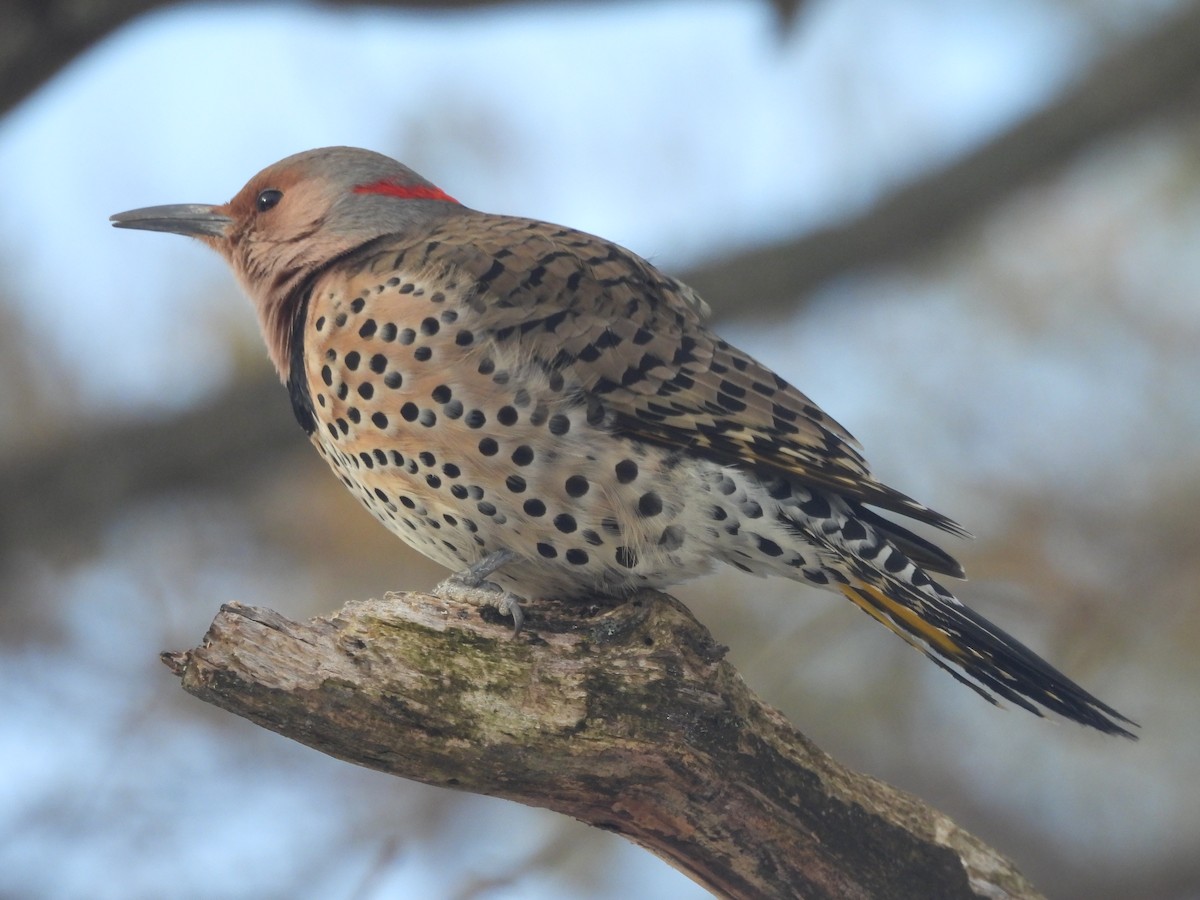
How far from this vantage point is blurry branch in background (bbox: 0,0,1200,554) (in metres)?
6.81

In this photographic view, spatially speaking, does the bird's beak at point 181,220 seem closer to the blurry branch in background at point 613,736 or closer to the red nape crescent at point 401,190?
the red nape crescent at point 401,190

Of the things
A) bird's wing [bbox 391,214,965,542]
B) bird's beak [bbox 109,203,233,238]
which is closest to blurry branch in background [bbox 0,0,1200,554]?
bird's beak [bbox 109,203,233,238]

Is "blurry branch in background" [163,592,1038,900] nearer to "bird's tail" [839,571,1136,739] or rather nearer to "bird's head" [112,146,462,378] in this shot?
"bird's tail" [839,571,1136,739]

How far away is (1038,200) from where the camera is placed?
777cm

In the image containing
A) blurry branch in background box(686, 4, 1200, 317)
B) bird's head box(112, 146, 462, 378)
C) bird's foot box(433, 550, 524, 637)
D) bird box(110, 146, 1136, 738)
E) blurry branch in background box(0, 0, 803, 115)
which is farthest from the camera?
blurry branch in background box(686, 4, 1200, 317)

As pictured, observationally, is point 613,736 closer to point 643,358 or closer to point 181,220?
point 643,358

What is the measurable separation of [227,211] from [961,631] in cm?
323

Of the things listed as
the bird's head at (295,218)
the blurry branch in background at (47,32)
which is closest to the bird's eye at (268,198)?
the bird's head at (295,218)

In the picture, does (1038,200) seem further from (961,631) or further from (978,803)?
(961,631)

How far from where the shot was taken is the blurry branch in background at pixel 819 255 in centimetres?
681

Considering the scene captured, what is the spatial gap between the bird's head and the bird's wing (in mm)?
451

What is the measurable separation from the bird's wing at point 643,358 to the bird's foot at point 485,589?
1.85 feet

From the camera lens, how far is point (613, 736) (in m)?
3.63

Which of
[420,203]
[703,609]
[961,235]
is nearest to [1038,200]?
[961,235]
